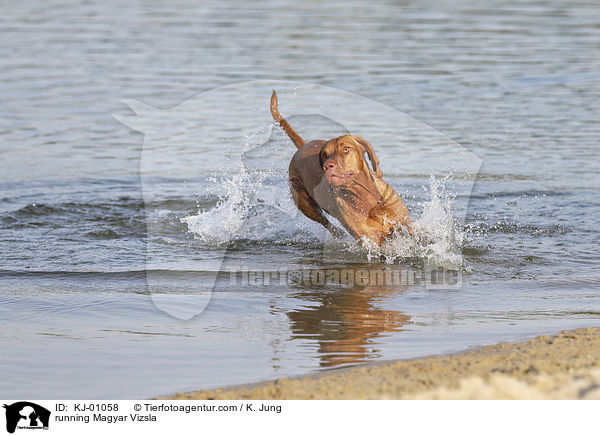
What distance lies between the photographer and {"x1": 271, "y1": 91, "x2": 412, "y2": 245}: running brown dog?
20.2 ft

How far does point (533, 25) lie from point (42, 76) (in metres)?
11.3

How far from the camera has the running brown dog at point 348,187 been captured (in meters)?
6.16

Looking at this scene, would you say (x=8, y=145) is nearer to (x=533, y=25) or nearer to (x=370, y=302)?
(x=370, y=302)

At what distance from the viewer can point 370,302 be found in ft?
19.2

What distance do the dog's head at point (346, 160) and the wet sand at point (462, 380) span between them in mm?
2017

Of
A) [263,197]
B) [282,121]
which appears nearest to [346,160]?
[282,121]

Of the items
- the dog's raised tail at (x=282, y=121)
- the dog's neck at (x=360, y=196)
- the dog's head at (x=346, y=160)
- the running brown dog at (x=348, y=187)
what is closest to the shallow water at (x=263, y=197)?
the running brown dog at (x=348, y=187)

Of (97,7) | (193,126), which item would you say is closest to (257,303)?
(193,126)

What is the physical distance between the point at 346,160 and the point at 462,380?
2567 mm

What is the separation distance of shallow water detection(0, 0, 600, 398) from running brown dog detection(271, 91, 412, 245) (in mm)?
396
